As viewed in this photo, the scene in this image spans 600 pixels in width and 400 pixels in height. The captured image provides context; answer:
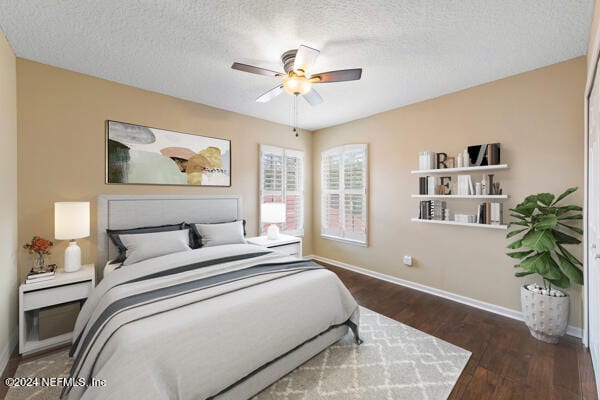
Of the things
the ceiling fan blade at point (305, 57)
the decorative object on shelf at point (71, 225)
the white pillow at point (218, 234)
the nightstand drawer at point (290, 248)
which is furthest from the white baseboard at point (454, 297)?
the decorative object on shelf at point (71, 225)

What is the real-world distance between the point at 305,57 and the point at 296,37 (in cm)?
26

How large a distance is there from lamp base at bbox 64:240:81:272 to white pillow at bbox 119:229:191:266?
0.37 meters

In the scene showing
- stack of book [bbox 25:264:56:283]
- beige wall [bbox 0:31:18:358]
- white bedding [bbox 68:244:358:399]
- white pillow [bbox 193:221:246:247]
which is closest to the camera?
white bedding [bbox 68:244:358:399]

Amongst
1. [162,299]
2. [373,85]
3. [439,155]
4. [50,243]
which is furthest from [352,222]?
[50,243]

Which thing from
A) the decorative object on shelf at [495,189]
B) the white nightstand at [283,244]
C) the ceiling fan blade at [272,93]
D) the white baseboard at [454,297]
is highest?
the ceiling fan blade at [272,93]

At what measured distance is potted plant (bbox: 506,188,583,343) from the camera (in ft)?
7.11

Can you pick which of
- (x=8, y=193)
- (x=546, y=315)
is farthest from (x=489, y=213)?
(x=8, y=193)

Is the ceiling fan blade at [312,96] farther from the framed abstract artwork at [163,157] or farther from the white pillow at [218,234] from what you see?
the white pillow at [218,234]

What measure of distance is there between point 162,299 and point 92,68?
8.30 feet

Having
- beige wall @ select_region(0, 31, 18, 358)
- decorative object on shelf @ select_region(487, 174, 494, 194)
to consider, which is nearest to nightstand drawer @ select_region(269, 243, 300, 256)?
decorative object on shelf @ select_region(487, 174, 494, 194)

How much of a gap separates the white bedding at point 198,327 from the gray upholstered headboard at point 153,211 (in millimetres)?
945

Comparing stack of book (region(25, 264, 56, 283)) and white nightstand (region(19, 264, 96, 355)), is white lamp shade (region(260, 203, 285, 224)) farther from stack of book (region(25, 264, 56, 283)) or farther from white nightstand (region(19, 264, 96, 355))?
stack of book (region(25, 264, 56, 283))

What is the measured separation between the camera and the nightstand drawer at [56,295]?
2070 millimetres

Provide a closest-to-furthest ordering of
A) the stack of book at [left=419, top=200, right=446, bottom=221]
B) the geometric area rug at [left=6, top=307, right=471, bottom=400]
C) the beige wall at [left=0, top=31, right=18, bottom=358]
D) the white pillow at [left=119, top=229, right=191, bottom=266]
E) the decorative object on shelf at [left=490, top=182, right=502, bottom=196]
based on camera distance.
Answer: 1. the geometric area rug at [left=6, top=307, right=471, bottom=400]
2. the beige wall at [left=0, top=31, right=18, bottom=358]
3. the white pillow at [left=119, top=229, right=191, bottom=266]
4. the decorative object on shelf at [left=490, top=182, right=502, bottom=196]
5. the stack of book at [left=419, top=200, right=446, bottom=221]
